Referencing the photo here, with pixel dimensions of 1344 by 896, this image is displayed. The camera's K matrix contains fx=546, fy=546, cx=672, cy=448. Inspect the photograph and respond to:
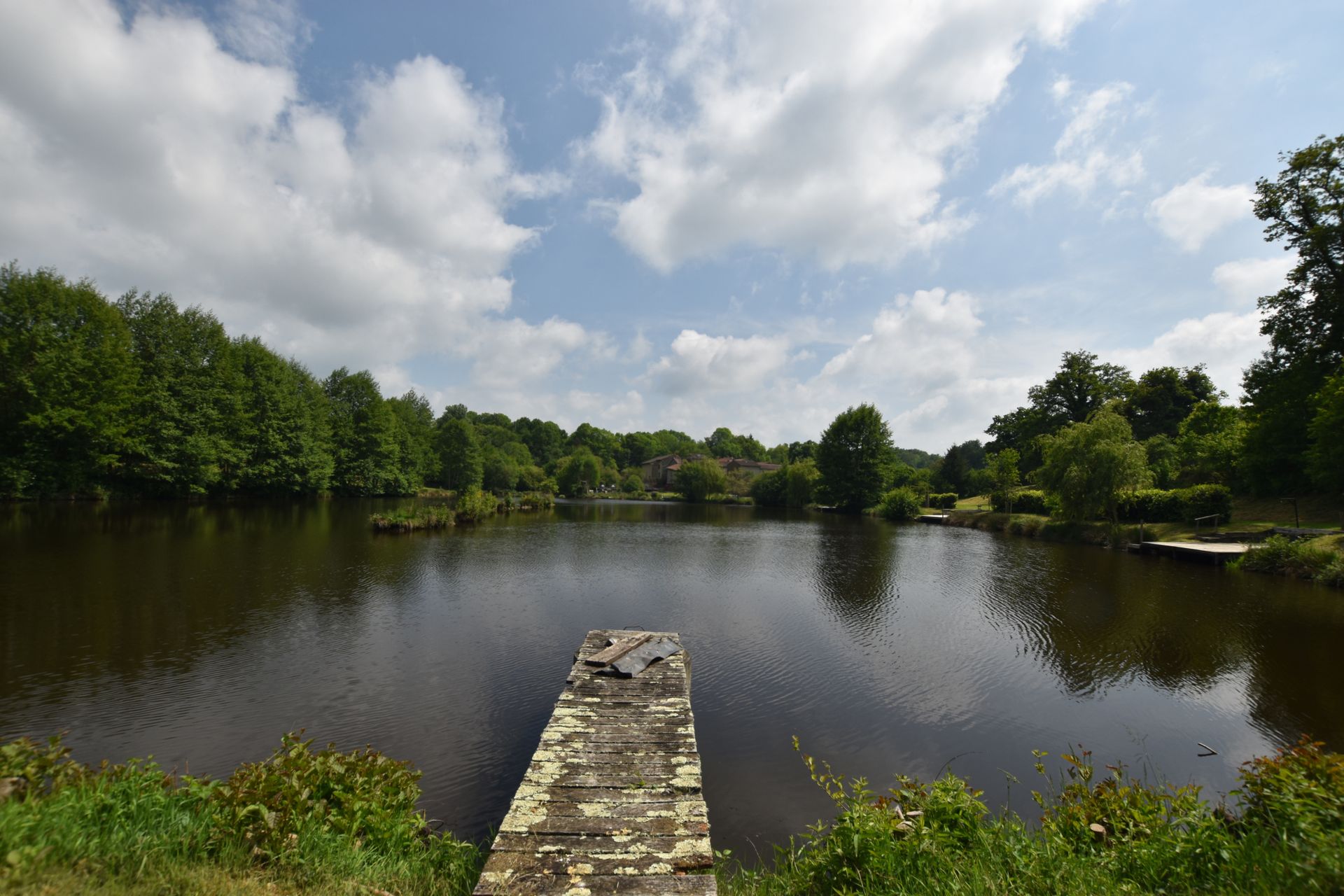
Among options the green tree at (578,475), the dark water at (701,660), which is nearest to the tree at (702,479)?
the green tree at (578,475)

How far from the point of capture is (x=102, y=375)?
35.2 meters

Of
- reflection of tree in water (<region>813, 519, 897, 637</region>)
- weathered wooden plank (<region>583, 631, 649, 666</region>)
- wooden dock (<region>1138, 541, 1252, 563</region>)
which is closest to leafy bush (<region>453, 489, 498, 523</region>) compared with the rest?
reflection of tree in water (<region>813, 519, 897, 637</region>)

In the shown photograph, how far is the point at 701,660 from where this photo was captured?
11.4 m

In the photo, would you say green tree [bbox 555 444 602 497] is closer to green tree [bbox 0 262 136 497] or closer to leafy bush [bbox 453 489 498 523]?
leafy bush [bbox 453 489 498 523]

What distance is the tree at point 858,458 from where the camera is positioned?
2406 inches

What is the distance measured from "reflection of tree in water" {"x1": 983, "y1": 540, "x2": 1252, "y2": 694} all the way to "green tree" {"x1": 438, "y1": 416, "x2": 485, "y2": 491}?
6704cm

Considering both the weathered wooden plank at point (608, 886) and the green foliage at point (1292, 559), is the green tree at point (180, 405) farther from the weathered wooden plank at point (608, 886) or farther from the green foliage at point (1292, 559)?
the green foliage at point (1292, 559)

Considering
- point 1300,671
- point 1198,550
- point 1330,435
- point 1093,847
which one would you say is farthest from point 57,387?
point 1330,435

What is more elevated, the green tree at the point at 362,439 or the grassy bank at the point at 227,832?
the green tree at the point at 362,439

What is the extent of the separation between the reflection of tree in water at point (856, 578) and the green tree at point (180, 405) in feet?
147

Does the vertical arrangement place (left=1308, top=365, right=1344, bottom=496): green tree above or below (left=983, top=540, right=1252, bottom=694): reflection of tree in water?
above

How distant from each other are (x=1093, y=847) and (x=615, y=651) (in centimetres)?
660

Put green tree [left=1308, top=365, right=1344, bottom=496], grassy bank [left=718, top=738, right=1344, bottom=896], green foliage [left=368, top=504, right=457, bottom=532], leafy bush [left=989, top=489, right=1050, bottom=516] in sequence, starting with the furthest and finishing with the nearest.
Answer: leafy bush [left=989, top=489, right=1050, bottom=516] < green foliage [left=368, top=504, right=457, bottom=532] < green tree [left=1308, top=365, right=1344, bottom=496] < grassy bank [left=718, top=738, right=1344, bottom=896]

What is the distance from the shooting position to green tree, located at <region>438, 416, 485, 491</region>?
7506 cm
